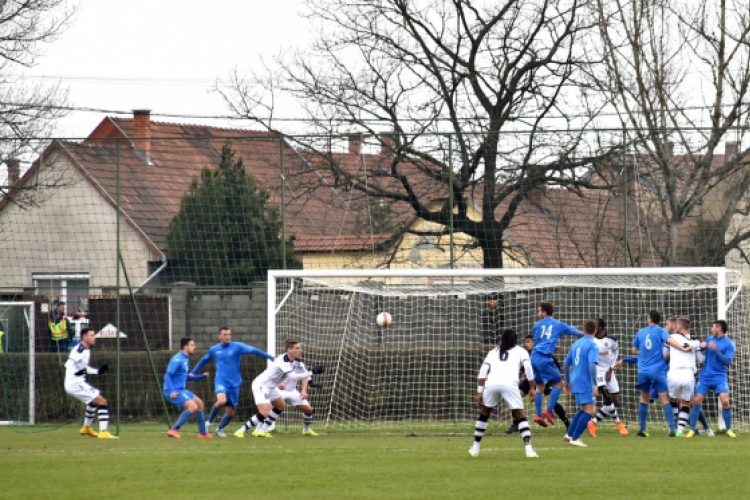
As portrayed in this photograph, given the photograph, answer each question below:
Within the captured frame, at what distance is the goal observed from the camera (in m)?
22.2

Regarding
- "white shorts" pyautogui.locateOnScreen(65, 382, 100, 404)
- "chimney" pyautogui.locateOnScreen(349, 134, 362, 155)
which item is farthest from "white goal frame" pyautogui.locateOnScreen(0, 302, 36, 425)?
"chimney" pyautogui.locateOnScreen(349, 134, 362, 155)

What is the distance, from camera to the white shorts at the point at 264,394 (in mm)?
19750

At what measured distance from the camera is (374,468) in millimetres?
13984

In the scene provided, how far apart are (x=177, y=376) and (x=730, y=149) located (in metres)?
12.0

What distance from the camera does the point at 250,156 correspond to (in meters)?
24.6

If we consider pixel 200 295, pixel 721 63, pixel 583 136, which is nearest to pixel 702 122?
pixel 721 63

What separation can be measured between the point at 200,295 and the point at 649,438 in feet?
31.5

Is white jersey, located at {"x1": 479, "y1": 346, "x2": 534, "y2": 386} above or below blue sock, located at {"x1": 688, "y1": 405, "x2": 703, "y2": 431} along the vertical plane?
above

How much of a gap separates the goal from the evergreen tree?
141 cm

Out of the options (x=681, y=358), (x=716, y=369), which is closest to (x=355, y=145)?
(x=681, y=358)

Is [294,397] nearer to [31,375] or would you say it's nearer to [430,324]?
[430,324]

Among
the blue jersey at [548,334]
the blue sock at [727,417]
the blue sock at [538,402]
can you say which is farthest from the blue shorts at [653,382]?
the blue sock at [538,402]

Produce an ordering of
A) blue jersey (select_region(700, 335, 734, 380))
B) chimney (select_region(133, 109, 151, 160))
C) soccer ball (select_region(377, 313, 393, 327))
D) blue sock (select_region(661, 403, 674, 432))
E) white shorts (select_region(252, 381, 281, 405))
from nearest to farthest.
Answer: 1. blue jersey (select_region(700, 335, 734, 380))
2. blue sock (select_region(661, 403, 674, 432))
3. white shorts (select_region(252, 381, 281, 405))
4. soccer ball (select_region(377, 313, 393, 327))
5. chimney (select_region(133, 109, 151, 160))

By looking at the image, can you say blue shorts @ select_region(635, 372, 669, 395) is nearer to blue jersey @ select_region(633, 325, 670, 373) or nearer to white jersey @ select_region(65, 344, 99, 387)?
blue jersey @ select_region(633, 325, 670, 373)
